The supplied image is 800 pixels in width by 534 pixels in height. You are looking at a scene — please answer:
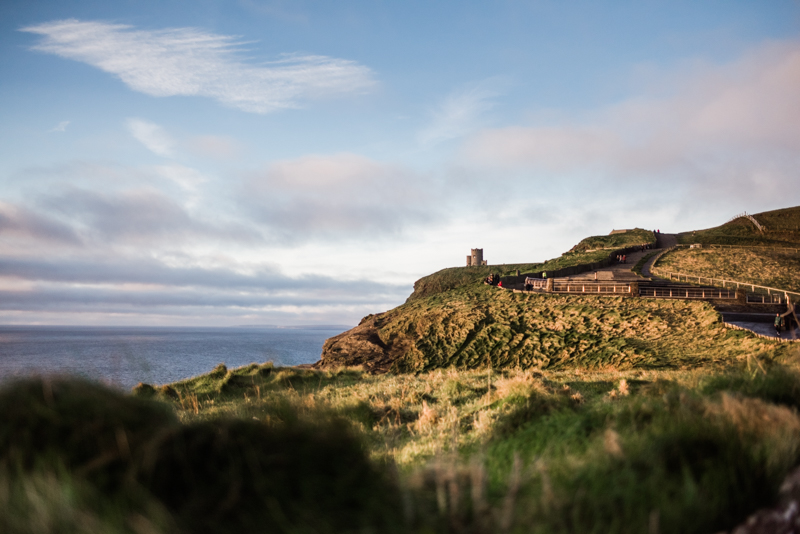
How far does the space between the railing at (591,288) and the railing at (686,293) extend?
3.78ft

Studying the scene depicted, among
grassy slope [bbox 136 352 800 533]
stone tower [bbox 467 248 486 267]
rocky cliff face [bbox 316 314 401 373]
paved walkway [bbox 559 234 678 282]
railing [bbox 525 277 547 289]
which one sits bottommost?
rocky cliff face [bbox 316 314 401 373]

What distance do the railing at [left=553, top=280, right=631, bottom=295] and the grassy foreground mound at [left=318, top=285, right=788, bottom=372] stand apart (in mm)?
1705

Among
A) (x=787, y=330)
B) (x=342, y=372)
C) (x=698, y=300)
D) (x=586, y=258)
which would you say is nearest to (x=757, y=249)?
(x=586, y=258)

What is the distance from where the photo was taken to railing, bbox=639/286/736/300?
2970 centimetres

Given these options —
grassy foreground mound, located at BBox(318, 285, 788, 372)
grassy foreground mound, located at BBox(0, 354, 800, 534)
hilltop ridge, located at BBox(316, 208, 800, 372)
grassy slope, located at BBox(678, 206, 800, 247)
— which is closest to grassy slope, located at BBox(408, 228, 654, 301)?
grassy slope, located at BBox(678, 206, 800, 247)

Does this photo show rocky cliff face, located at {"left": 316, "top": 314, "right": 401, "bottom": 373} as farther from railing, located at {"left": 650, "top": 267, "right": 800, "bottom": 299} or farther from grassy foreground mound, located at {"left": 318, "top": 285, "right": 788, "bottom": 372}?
railing, located at {"left": 650, "top": 267, "right": 800, "bottom": 299}

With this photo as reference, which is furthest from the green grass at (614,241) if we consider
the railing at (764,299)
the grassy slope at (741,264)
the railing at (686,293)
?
the railing at (764,299)

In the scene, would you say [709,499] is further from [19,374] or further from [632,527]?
[19,374]

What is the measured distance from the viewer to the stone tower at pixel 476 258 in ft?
286

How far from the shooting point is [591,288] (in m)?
33.2

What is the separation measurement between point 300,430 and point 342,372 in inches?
474

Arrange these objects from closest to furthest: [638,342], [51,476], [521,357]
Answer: [51,476]
[638,342]
[521,357]

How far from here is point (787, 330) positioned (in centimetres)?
1997

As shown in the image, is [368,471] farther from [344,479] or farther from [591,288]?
[591,288]
